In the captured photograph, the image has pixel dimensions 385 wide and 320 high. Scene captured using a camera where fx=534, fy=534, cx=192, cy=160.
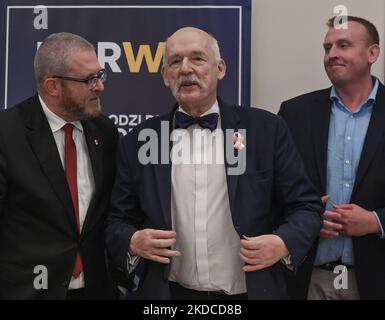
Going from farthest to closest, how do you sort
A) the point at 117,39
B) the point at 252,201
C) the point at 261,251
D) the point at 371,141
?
the point at 117,39, the point at 371,141, the point at 252,201, the point at 261,251

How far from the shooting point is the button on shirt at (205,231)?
2.24m

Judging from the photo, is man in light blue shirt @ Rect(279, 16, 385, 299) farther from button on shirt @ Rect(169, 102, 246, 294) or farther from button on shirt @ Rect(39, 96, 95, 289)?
button on shirt @ Rect(39, 96, 95, 289)

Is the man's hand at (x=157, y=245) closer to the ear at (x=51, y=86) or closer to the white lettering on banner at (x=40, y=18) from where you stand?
the ear at (x=51, y=86)

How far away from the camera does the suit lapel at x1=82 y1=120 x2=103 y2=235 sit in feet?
7.93

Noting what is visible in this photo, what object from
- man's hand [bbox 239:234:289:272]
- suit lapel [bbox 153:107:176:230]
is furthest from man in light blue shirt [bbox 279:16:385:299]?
suit lapel [bbox 153:107:176:230]

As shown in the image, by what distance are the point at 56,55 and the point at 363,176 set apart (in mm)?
1602

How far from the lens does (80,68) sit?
2.54m

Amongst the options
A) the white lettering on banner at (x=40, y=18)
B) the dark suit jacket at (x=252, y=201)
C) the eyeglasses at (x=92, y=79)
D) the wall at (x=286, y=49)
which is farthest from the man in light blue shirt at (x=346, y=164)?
the white lettering on banner at (x=40, y=18)

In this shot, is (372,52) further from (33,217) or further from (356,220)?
(33,217)

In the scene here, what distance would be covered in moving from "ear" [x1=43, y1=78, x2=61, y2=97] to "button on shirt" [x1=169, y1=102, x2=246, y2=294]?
28.7 inches

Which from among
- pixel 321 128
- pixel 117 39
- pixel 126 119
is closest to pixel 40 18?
pixel 117 39

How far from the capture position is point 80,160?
250cm

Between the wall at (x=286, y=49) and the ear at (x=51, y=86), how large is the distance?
5.23 feet
